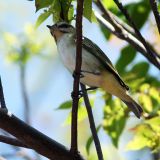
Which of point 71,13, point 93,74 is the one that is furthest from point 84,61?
point 71,13

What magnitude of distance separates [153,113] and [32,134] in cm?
120

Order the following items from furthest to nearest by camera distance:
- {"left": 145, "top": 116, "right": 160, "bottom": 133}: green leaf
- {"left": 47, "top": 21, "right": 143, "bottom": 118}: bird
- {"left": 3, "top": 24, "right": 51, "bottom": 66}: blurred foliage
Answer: {"left": 3, "top": 24, "right": 51, "bottom": 66}: blurred foliage, {"left": 47, "top": 21, "right": 143, "bottom": 118}: bird, {"left": 145, "top": 116, "right": 160, "bottom": 133}: green leaf

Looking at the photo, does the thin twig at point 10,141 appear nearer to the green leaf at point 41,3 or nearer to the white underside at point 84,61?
the green leaf at point 41,3

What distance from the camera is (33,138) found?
2373 millimetres

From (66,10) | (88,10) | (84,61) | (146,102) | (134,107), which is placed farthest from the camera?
(146,102)

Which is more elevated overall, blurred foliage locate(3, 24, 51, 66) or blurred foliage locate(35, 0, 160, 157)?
blurred foliage locate(3, 24, 51, 66)

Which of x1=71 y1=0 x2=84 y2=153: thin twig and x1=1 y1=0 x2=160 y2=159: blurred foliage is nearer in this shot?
x1=71 y1=0 x2=84 y2=153: thin twig

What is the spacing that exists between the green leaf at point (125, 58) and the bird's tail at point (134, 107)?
0.37m

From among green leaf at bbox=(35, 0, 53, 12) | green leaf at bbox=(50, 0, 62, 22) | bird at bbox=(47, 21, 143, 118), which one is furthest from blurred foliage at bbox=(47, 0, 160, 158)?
green leaf at bbox=(35, 0, 53, 12)

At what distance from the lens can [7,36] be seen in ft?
16.8

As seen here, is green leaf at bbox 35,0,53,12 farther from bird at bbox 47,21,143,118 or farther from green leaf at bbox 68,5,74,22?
bird at bbox 47,21,143,118

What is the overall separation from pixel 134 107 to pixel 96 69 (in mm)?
382

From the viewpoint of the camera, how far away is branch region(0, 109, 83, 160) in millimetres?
2311

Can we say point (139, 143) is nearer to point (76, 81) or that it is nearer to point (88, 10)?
point (76, 81)
